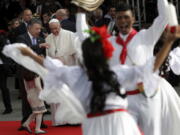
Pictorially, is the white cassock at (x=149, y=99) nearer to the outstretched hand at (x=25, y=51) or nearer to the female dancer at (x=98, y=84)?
the female dancer at (x=98, y=84)

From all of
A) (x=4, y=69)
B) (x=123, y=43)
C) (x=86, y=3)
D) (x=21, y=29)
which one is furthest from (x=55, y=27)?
(x=123, y=43)

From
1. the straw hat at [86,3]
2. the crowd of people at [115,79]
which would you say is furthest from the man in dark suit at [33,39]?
the crowd of people at [115,79]

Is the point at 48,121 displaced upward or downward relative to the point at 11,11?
downward

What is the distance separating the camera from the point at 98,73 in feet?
14.9

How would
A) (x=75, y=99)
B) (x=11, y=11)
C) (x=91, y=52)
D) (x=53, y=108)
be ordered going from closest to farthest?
(x=91, y=52) < (x=75, y=99) < (x=53, y=108) < (x=11, y=11)

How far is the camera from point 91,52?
4.48m

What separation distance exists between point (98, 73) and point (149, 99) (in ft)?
4.19

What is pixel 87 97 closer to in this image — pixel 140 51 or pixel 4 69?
pixel 140 51

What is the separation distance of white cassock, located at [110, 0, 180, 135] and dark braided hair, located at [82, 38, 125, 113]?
824 mm

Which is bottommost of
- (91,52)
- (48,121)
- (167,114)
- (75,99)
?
(48,121)

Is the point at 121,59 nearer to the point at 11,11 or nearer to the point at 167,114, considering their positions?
the point at 167,114

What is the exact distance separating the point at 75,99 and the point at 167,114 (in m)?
1.53

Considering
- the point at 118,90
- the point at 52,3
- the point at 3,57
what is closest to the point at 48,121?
the point at 3,57

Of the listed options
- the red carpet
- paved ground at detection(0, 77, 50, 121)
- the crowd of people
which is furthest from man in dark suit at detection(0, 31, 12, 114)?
the crowd of people
